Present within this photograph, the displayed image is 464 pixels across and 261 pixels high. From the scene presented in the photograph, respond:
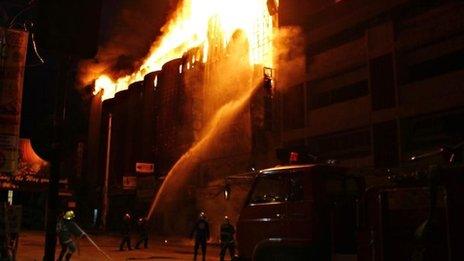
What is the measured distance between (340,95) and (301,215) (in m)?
18.4

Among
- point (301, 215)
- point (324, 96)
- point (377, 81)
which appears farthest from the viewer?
point (324, 96)

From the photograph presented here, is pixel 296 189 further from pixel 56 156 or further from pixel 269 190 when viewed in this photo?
pixel 56 156

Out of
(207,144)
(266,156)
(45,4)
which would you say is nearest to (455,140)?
(45,4)

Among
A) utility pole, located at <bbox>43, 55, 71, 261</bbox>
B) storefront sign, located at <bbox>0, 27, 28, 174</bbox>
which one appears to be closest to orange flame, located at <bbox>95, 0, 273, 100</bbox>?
storefront sign, located at <bbox>0, 27, 28, 174</bbox>

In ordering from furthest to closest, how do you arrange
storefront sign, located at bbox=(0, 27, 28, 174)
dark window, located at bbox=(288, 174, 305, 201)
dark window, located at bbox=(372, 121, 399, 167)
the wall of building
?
dark window, located at bbox=(372, 121, 399, 167) < the wall of building < storefront sign, located at bbox=(0, 27, 28, 174) < dark window, located at bbox=(288, 174, 305, 201)

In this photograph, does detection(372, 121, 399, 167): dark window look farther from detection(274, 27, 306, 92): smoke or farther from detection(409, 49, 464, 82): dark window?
detection(274, 27, 306, 92): smoke

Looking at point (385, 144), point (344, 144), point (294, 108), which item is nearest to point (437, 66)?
point (385, 144)

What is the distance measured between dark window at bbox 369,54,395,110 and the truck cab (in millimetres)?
14765

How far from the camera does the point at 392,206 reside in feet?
16.3

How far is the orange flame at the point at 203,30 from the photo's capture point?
28.5 metres

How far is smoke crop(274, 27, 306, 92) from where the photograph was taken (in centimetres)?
2588

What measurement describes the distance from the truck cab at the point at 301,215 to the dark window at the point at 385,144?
45.9ft

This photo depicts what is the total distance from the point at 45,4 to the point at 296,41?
21.2 metres

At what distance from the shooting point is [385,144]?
68.5ft
